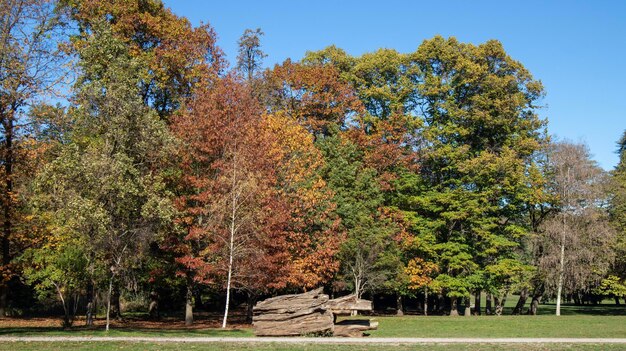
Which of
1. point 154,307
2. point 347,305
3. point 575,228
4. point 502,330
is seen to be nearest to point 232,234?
point 347,305

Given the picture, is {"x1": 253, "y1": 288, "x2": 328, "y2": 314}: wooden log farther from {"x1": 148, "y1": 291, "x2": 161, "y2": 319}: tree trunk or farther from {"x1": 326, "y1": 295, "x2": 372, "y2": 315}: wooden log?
{"x1": 148, "y1": 291, "x2": 161, "y2": 319}: tree trunk

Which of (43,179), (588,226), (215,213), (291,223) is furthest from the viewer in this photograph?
(588,226)

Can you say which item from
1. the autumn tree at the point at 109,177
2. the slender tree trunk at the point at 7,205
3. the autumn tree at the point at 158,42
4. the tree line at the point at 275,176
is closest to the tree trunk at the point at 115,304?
the tree line at the point at 275,176

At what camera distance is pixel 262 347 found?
56.3 ft

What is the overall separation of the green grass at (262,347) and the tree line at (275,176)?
19.3 feet

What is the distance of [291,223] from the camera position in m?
33.3

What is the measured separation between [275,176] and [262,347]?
16.0m

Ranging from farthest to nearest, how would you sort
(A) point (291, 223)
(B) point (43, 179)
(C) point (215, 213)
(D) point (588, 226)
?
(D) point (588, 226) < (A) point (291, 223) < (C) point (215, 213) < (B) point (43, 179)

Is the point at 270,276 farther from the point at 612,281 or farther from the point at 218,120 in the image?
the point at 612,281

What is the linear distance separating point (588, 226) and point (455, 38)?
18.3 meters

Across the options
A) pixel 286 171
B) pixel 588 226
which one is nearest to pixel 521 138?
pixel 588 226

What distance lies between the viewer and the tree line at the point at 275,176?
77.5 ft

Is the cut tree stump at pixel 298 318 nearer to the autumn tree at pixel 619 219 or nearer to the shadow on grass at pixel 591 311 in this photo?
the autumn tree at pixel 619 219

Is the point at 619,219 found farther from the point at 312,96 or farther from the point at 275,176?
the point at 275,176
